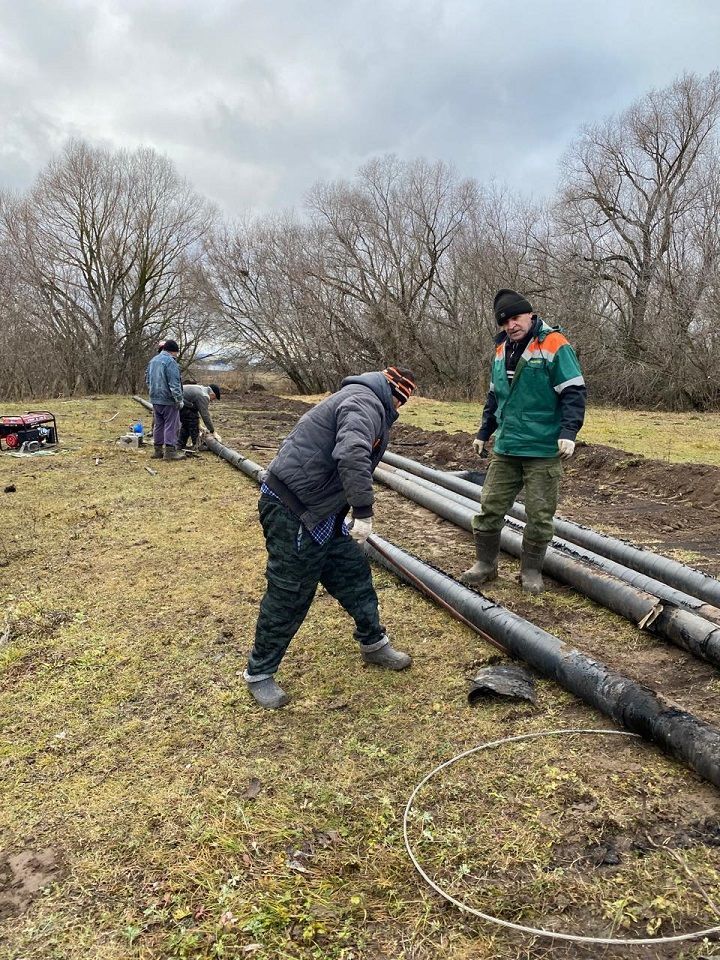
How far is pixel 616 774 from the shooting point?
2.47 metres

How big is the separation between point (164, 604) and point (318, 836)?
2.49m

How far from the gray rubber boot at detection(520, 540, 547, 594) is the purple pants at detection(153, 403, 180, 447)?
21.9 ft

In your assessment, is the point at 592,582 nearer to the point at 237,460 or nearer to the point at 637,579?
the point at 637,579

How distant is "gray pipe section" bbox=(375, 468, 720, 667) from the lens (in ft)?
10.7

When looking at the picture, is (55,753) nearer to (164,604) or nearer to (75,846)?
(75,846)

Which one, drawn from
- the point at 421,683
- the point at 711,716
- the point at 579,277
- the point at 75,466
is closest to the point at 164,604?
the point at 421,683

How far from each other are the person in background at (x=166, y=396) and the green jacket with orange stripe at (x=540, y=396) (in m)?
5.75

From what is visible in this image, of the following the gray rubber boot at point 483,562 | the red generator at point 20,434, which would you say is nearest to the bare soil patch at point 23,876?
the gray rubber boot at point 483,562

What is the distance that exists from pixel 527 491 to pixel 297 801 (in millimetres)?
2390

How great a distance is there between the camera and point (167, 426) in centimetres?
969

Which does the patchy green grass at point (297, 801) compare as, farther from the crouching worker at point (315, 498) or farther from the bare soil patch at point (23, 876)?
the crouching worker at point (315, 498)

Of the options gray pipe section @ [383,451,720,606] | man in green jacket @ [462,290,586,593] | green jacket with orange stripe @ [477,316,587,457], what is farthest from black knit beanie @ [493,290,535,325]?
gray pipe section @ [383,451,720,606]

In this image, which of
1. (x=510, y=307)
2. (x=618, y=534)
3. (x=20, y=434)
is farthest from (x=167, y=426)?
(x=510, y=307)

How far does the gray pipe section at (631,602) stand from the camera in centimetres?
327
